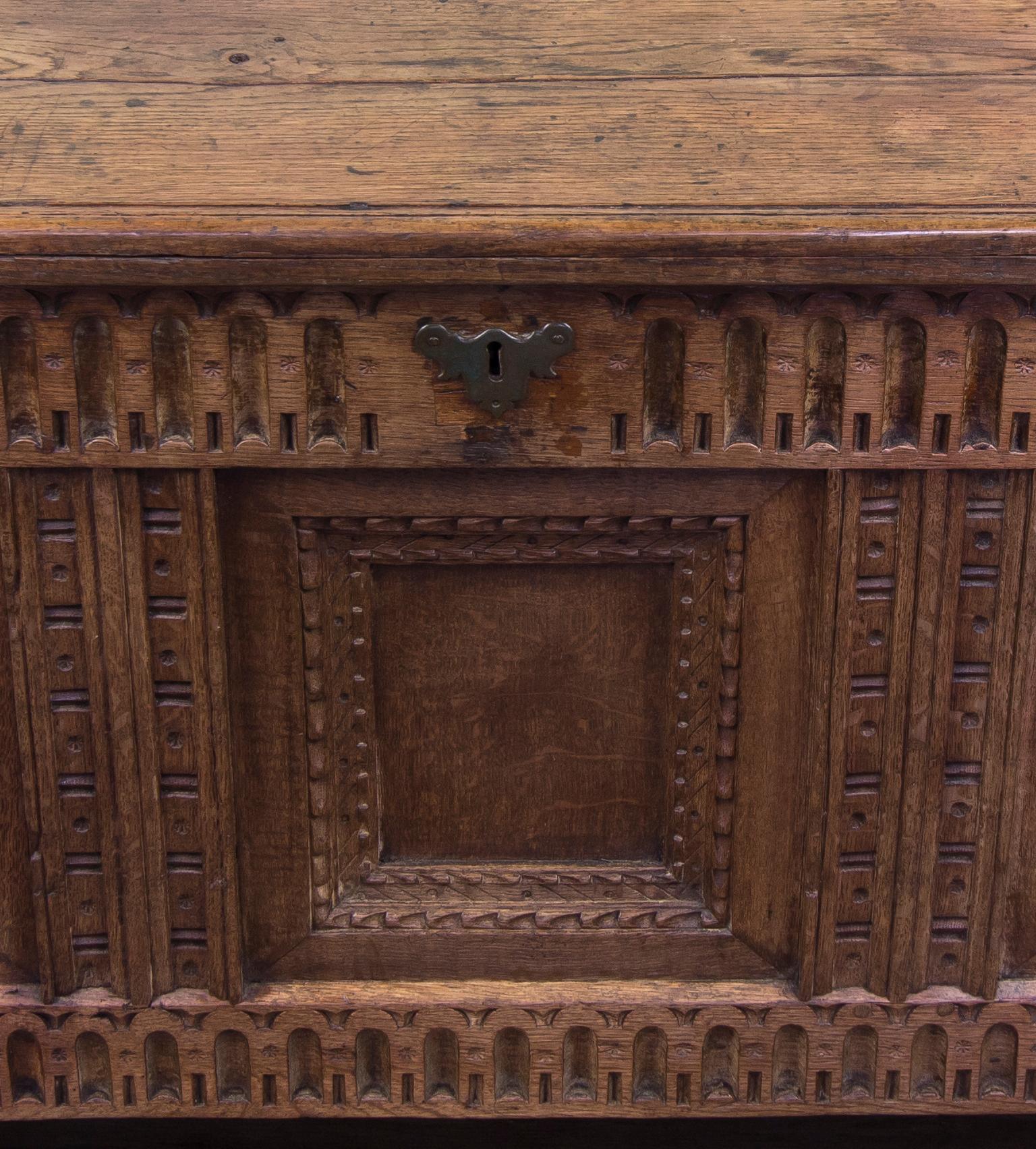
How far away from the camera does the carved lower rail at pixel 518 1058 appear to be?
126 centimetres

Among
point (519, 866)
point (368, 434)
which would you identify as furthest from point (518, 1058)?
point (368, 434)

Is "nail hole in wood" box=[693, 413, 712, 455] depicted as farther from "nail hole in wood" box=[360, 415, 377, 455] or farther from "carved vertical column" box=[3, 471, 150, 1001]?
"carved vertical column" box=[3, 471, 150, 1001]

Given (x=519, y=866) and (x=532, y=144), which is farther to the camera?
(x=519, y=866)

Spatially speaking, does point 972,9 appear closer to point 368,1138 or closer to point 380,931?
point 380,931

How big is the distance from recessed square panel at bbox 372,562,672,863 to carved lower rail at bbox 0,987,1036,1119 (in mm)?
177

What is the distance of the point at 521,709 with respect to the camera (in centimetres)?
124

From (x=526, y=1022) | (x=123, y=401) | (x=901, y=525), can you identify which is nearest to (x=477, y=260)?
(x=123, y=401)

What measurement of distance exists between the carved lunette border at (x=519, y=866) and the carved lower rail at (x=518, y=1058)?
3.8 inches

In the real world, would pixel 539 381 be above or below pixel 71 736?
above

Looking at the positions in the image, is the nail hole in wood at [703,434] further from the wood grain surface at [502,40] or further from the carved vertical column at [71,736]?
the carved vertical column at [71,736]

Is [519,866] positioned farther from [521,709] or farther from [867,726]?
Result: [867,726]

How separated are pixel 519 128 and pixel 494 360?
0.25 metres

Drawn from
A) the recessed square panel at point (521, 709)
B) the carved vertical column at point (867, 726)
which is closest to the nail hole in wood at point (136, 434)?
the recessed square panel at point (521, 709)

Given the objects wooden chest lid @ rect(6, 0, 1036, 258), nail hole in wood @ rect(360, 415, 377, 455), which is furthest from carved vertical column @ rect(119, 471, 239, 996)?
wooden chest lid @ rect(6, 0, 1036, 258)
